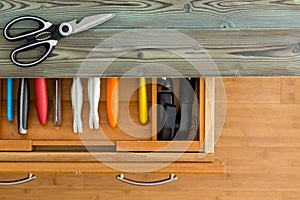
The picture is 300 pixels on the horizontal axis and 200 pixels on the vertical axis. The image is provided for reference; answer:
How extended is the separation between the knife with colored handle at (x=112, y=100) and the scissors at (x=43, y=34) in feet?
1.50

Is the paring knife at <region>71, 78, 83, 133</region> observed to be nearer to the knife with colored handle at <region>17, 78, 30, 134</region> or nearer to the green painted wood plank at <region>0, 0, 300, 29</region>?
the knife with colored handle at <region>17, 78, 30, 134</region>

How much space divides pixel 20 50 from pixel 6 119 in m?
0.53

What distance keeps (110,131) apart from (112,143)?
32mm

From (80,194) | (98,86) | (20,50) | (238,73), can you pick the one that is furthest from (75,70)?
(80,194)

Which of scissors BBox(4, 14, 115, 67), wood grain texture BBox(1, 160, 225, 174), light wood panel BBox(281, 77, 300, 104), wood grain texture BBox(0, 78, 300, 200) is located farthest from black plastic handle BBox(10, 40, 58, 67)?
light wood panel BBox(281, 77, 300, 104)

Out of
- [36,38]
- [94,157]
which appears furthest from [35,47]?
[94,157]

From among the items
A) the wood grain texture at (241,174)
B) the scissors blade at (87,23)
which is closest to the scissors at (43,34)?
the scissors blade at (87,23)

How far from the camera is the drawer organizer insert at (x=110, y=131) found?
1.37 meters

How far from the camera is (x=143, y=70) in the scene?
956 millimetres

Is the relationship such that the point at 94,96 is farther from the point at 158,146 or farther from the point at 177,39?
the point at 177,39

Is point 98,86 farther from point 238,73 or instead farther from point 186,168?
point 238,73

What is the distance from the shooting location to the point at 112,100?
1.40 meters

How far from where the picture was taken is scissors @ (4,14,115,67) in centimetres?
93

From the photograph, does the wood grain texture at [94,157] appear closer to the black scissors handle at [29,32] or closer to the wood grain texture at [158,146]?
the wood grain texture at [158,146]
